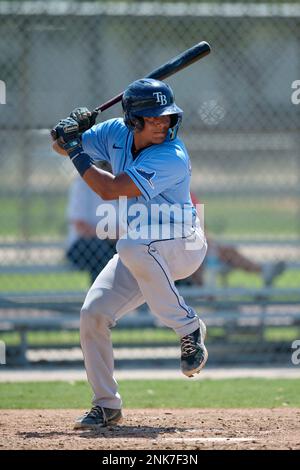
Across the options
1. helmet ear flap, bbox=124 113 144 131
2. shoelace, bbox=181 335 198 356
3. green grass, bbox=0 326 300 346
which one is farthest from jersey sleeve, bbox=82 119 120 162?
green grass, bbox=0 326 300 346

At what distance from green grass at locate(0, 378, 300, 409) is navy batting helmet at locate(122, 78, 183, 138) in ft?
6.77

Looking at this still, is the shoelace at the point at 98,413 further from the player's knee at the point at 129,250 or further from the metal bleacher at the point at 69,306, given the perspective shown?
the metal bleacher at the point at 69,306

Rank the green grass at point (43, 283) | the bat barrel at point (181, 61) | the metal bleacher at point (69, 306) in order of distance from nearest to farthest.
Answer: the bat barrel at point (181, 61)
the metal bleacher at point (69, 306)
the green grass at point (43, 283)

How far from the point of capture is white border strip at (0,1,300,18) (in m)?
7.95

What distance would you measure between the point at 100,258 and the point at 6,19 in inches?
86.0

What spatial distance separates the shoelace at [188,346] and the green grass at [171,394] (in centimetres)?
131

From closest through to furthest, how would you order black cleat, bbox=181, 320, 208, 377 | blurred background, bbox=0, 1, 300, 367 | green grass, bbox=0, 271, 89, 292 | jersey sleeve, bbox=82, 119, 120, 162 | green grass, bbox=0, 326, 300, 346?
black cleat, bbox=181, 320, 208, 377 < jersey sleeve, bbox=82, 119, 120, 162 < blurred background, bbox=0, 1, 300, 367 < green grass, bbox=0, 326, 300, 346 < green grass, bbox=0, 271, 89, 292

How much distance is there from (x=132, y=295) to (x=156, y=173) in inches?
27.8

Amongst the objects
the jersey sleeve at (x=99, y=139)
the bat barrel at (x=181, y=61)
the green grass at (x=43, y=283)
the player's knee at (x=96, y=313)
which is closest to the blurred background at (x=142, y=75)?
the green grass at (x=43, y=283)

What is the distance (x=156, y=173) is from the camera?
4.82 meters

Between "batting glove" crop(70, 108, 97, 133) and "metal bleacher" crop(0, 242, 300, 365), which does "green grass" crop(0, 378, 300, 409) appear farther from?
"batting glove" crop(70, 108, 97, 133)

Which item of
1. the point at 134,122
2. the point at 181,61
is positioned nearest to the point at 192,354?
the point at 134,122

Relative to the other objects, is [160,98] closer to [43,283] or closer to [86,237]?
[86,237]

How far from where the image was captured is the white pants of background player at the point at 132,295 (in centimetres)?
487
